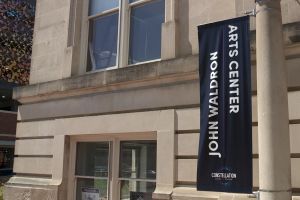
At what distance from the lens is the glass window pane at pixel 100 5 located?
10.9 m

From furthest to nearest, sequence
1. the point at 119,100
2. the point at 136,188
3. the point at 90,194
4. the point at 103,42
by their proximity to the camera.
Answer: the point at 103,42
the point at 90,194
the point at 119,100
the point at 136,188

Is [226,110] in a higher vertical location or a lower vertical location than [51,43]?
lower

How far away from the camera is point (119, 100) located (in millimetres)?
9609

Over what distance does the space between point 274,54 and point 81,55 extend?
6.39 metres

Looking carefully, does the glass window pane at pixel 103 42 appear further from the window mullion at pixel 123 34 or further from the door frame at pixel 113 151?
the door frame at pixel 113 151

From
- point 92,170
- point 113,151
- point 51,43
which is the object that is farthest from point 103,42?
point 92,170

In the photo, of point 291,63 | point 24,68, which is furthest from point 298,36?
point 24,68

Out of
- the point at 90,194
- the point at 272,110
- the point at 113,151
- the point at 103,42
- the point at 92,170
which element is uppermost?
the point at 103,42

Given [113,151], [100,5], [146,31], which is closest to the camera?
[113,151]

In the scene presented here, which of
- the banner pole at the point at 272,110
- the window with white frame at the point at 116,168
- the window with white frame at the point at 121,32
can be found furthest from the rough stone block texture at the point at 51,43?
the banner pole at the point at 272,110

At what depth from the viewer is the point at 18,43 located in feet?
114

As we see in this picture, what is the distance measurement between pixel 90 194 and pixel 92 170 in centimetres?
55

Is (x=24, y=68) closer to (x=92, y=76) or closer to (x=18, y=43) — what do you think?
(x=18, y=43)

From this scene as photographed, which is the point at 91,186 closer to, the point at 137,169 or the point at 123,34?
the point at 137,169
